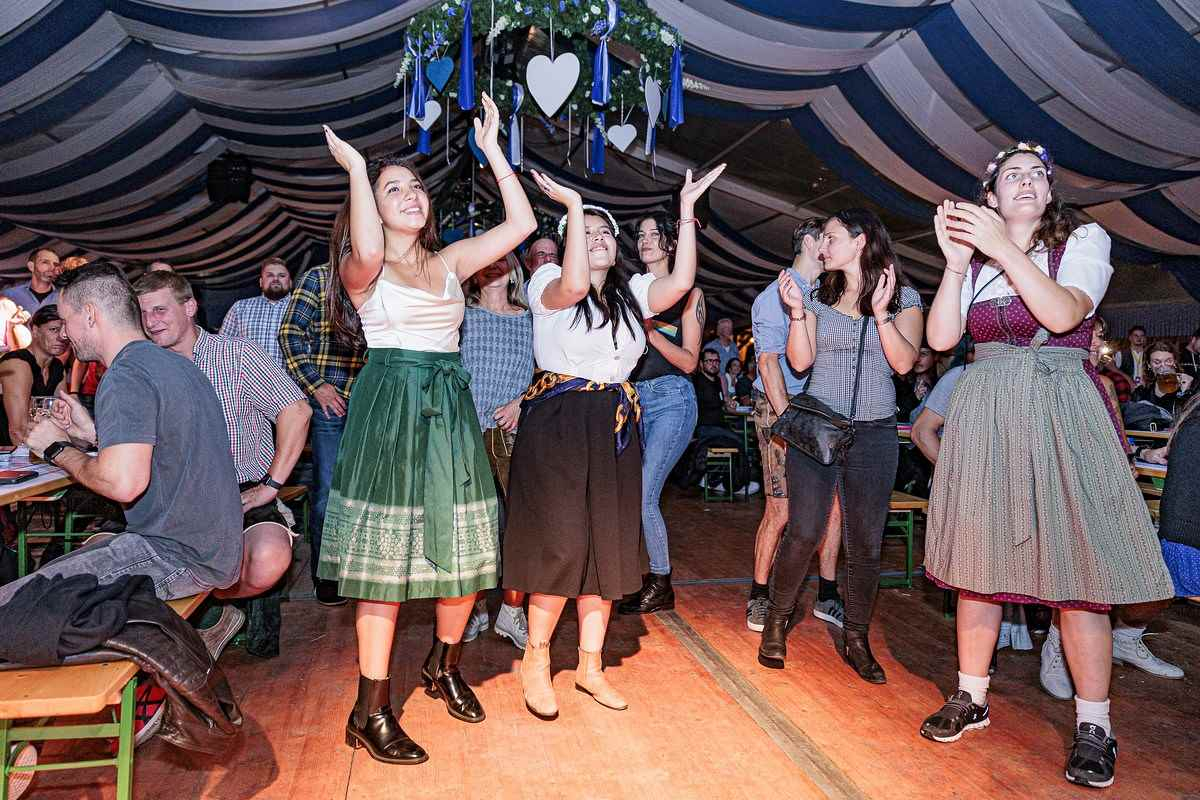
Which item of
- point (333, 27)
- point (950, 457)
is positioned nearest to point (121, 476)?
point (950, 457)

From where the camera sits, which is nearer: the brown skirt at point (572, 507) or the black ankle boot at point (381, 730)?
the black ankle boot at point (381, 730)

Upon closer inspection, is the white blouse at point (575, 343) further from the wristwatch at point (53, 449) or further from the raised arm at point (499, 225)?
the wristwatch at point (53, 449)

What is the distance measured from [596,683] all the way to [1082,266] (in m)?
1.82

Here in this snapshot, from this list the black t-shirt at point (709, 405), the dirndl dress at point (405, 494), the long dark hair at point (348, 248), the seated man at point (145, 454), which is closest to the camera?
the seated man at point (145, 454)

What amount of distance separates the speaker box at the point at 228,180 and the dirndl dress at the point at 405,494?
6.99 metres

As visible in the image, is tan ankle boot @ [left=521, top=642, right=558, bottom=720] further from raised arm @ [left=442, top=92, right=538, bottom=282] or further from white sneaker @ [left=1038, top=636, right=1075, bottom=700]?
white sneaker @ [left=1038, top=636, right=1075, bottom=700]

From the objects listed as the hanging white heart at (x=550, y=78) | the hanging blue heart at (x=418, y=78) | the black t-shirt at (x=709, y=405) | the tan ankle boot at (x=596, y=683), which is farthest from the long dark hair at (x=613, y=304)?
the black t-shirt at (x=709, y=405)

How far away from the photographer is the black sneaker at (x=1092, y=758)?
2008 mm

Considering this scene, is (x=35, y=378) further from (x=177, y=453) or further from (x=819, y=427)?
(x=819, y=427)

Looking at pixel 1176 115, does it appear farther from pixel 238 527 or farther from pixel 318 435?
pixel 238 527

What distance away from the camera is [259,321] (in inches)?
170

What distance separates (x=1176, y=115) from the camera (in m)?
4.49

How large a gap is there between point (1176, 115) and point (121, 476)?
5.36m

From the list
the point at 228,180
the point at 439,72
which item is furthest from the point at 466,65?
the point at 228,180
